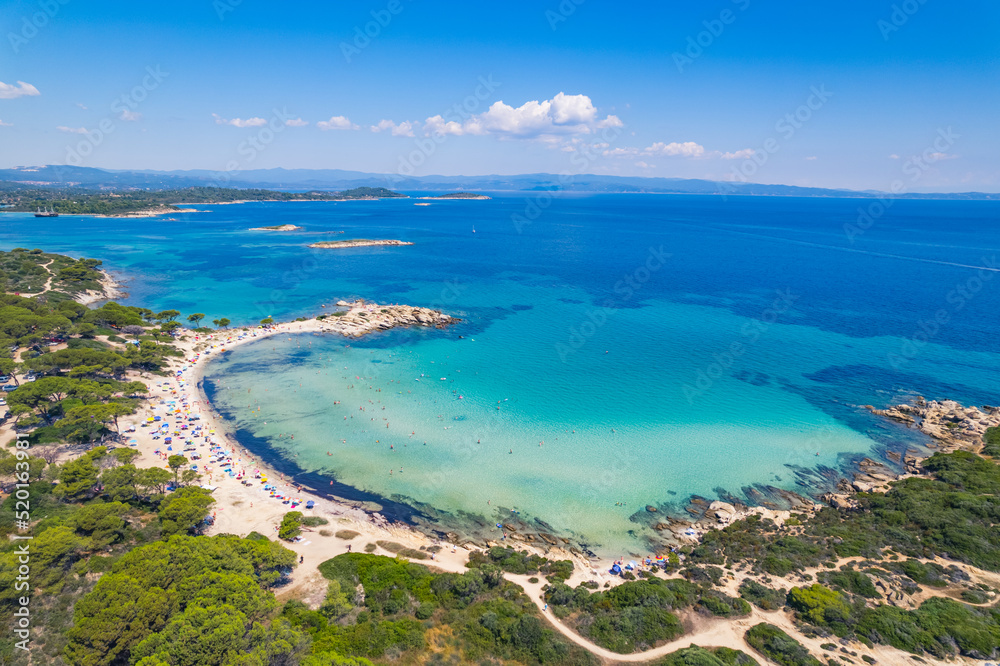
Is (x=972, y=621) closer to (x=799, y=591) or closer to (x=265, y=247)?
(x=799, y=591)

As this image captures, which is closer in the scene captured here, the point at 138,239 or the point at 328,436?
the point at 328,436

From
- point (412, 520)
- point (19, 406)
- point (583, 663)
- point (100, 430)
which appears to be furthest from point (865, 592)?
point (19, 406)

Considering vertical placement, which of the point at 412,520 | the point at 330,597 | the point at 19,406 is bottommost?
the point at 412,520

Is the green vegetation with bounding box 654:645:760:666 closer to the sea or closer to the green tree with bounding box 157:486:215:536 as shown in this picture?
the sea

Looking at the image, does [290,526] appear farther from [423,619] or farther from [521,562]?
[521,562]

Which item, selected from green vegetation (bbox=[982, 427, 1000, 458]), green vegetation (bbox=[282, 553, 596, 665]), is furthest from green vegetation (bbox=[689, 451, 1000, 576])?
green vegetation (bbox=[282, 553, 596, 665])

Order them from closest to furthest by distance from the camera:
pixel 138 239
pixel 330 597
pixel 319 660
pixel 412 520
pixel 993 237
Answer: pixel 319 660 < pixel 330 597 < pixel 412 520 < pixel 138 239 < pixel 993 237
